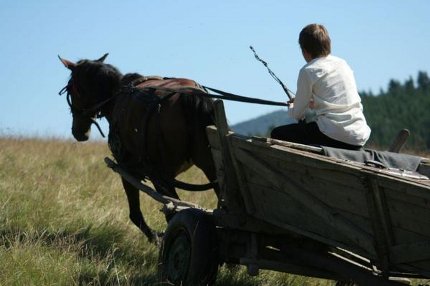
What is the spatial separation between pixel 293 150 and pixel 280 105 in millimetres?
1480

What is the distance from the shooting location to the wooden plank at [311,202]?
4.04 meters

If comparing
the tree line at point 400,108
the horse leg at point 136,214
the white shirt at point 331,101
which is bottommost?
the tree line at point 400,108

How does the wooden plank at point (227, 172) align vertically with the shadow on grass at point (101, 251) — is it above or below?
above

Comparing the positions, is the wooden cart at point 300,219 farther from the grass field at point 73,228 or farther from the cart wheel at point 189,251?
the grass field at point 73,228

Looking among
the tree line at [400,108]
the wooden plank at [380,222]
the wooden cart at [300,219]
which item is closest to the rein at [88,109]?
the wooden cart at [300,219]

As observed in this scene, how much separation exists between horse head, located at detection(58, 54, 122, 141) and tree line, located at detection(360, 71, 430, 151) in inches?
4288

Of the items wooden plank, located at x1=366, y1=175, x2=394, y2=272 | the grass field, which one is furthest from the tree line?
wooden plank, located at x1=366, y1=175, x2=394, y2=272

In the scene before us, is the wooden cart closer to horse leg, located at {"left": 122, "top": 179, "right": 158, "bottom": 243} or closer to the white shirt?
the white shirt

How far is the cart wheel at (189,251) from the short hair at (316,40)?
1365 mm

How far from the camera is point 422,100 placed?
13975 cm

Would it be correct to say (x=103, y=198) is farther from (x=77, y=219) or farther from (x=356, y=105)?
(x=356, y=105)

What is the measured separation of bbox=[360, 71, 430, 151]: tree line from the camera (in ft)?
406

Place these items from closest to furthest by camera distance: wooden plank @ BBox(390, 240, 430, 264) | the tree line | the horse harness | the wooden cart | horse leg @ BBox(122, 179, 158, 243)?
wooden plank @ BBox(390, 240, 430, 264) < the wooden cart < the horse harness < horse leg @ BBox(122, 179, 158, 243) < the tree line

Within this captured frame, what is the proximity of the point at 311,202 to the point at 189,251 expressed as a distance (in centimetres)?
128
